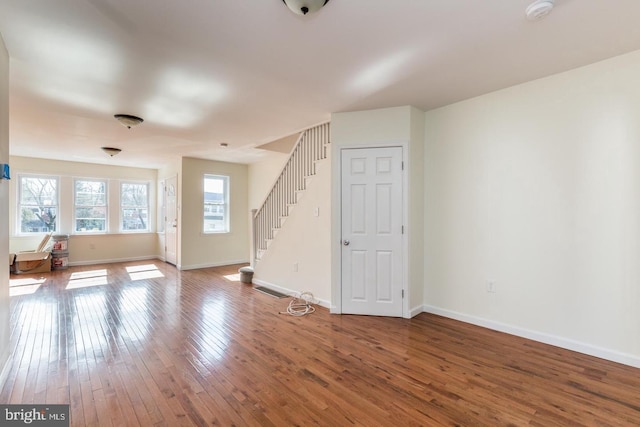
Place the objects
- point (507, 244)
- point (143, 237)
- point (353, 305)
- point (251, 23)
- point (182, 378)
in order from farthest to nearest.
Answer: point (143, 237) → point (353, 305) → point (507, 244) → point (182, 378) → point (251, 23)

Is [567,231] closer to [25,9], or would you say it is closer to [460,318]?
[460,318]

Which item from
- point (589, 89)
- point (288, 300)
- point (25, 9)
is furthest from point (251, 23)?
point (288, 300)

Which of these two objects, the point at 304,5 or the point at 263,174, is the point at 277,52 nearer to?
Answer: the point at 304,5

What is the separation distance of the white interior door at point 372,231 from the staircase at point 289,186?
28.5 inches

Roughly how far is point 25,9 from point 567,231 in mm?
4538

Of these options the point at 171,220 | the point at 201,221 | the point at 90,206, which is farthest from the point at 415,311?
the point at 90,206

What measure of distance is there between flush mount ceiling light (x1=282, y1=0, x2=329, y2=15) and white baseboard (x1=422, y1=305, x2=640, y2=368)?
345cm

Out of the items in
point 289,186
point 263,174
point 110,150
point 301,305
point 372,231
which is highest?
point 110,150

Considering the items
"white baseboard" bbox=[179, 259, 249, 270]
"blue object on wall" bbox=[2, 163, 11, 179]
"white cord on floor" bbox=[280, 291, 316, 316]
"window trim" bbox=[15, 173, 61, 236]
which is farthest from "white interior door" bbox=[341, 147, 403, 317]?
"window trim" bbox=[15, 173, 61, 236]

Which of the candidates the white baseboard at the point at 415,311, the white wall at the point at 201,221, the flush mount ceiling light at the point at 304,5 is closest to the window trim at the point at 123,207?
the white wall at the point at 201,221

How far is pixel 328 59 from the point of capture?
255cm

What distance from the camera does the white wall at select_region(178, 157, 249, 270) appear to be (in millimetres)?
6852

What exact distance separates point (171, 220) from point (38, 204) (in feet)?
9.24

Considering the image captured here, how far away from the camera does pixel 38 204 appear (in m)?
6.82
